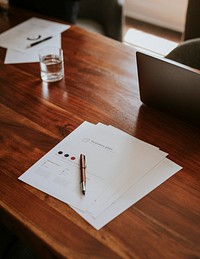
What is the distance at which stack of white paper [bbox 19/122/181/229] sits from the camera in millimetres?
868

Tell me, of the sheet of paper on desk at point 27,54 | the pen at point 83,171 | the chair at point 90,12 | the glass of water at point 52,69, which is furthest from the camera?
the chair at point 90,12

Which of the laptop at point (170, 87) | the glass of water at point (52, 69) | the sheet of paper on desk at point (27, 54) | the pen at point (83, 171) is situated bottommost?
the sheet of paper on desk at point (27, 54)

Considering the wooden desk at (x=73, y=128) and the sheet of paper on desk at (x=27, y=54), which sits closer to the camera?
the wooden desk at (x=73, y=128)

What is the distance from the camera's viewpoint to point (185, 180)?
0.92 meters

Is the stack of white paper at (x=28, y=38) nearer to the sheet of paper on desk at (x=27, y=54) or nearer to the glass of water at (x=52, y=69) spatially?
the sheet of paper on desk at (x=27, y=54)

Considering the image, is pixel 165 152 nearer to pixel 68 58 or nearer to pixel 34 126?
pixel 34 126

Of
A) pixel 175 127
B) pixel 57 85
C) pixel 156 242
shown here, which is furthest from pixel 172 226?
pixel 57 85

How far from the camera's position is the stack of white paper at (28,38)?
57.6 inches

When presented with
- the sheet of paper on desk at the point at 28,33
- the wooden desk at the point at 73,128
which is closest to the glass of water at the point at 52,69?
the wooden desk at the point at 73,128

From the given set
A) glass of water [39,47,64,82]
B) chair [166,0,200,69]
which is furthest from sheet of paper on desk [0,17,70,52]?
chair [166,0,200,69]

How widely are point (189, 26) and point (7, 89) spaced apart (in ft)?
2.74

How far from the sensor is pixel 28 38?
5.18 ft

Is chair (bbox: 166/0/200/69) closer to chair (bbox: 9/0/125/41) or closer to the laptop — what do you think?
the laptop

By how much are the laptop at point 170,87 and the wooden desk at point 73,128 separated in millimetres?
33
